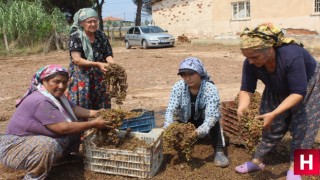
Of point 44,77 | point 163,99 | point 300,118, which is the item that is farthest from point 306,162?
point 163,99

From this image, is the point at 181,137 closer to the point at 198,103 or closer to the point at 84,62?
the point at 198,103

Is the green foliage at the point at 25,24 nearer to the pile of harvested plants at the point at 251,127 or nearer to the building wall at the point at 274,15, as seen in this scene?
the building wall at the point at 274,15

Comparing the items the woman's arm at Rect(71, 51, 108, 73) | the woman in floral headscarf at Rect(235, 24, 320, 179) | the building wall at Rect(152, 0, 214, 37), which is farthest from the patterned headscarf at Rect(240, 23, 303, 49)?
the building wall at Rect(152, 0, 214, 37)

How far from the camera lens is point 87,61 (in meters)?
4.18

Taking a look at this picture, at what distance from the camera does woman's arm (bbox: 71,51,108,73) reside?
13.6 feet

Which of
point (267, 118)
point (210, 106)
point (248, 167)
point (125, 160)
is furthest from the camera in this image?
point (210, 106)

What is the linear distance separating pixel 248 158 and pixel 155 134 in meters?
1.11

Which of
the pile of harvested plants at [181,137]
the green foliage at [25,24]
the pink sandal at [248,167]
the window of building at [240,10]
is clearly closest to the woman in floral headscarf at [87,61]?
the pile of harvested plants at [181,137]

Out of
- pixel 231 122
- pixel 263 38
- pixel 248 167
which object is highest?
pixel 263 38

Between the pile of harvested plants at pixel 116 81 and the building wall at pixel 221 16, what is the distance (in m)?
17.5

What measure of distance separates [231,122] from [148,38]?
55.9ft

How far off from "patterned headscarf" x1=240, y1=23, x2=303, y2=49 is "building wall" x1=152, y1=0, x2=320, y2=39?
58.3 ft

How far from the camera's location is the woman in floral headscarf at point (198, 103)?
3789mm

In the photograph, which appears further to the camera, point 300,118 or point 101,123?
point 101,123
